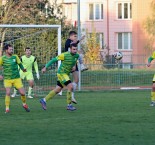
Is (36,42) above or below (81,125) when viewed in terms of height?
above

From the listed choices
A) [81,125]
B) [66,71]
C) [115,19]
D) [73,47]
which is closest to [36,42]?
[66,71]

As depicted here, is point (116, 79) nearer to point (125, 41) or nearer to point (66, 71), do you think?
point (66, 71)

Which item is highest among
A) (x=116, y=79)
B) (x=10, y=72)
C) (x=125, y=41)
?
(x=125, y=41)

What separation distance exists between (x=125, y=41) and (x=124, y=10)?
3547 millimetres

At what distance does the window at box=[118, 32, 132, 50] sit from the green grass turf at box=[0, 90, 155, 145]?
49.8 m

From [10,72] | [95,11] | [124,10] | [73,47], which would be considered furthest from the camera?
[124,10]

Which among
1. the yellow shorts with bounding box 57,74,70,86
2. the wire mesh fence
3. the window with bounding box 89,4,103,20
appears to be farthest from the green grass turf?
the window with bounding box 89,4,103,20

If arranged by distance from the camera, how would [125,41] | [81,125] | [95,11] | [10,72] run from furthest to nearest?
[95,11]
[125,41]
[10,72]
[81,125]

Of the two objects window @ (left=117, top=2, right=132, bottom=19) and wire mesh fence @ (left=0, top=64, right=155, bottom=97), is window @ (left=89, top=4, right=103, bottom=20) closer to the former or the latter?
window @ (left=117, top=2, right=132, bottom=19)

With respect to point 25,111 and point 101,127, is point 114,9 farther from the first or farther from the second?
point 101,127

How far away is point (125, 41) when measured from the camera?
71.8 metres

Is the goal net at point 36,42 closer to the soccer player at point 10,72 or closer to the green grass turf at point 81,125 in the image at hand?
the green grass turf at point 81,125

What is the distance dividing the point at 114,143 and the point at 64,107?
876cm

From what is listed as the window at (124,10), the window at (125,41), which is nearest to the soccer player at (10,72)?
the window at (125,41)
